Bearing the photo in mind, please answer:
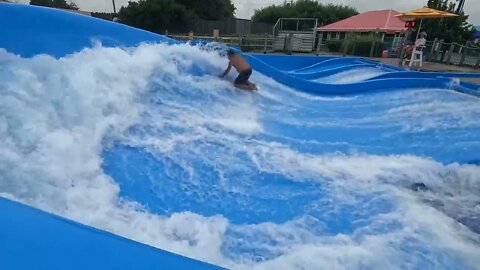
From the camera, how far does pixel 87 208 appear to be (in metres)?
2.35

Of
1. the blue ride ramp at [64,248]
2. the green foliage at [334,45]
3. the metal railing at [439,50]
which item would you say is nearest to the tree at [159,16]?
the green foliage at [334,45]

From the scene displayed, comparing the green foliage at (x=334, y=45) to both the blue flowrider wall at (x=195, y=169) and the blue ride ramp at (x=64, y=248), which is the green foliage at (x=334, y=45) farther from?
the blue ride ramp at (x=64, y=248)

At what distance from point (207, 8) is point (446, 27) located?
2108 centimetres

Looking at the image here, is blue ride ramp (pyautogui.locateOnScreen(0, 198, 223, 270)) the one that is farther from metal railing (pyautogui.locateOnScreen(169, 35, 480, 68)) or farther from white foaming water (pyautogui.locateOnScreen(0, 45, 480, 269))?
metal railing (pyautogui.locateOnScreen(169, 35, 480, 68))

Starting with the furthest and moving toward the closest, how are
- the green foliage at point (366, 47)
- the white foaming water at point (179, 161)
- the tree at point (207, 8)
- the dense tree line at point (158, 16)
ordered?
1. the tree at point (207, 8)
2. the dense tree line at point (158, 16)
3. the green foliage at point (366, 47)
4. the white foaming water at point (179, 161)

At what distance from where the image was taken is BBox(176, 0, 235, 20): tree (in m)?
30.3

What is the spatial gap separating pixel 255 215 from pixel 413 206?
1.18 meters

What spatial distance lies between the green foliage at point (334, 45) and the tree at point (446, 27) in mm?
3172

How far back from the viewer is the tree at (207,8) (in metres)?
30.3

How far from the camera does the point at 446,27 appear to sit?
14.3 m

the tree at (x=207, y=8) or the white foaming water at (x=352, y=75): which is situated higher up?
the tree at (x=207, y=8)

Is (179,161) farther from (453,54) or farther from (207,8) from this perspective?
(207,8)

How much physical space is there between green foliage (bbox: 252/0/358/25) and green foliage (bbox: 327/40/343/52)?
19782 mm

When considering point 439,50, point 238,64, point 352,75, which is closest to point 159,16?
point 439,50
